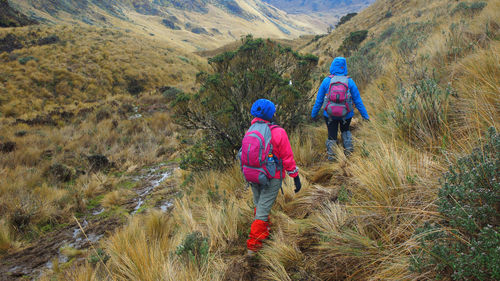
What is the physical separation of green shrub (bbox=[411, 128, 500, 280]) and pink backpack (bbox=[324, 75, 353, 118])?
2.24 m

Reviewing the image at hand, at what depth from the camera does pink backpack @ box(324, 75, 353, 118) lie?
12.6 ft

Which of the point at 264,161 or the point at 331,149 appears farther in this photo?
the point at 331,149

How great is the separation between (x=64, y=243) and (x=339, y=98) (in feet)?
17.1

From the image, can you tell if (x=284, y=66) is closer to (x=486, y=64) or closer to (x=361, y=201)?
(x=486, y=64)

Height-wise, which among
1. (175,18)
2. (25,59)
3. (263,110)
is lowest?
(25,59)

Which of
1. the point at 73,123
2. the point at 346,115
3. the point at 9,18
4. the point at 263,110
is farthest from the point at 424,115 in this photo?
the point at 9,18

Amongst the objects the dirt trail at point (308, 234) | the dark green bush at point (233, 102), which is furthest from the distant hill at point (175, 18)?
the dirt trail at point (308, 234)

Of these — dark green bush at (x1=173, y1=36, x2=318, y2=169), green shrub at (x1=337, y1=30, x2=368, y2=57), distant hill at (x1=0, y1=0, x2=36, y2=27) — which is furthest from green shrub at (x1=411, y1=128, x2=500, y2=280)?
distant hill at (x1=0, y1=0, x2=36, y2=27)

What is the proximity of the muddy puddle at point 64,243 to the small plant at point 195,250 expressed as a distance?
3.43 ft

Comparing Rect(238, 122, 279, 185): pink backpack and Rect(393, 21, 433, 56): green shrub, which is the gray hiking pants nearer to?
Rect(238, 122, 279, 185): pink backpack

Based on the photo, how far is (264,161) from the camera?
2.75m

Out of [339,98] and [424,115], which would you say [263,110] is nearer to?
[339,98]

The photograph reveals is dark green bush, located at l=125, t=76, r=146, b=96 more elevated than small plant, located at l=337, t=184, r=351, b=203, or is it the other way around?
small plant, located at l=337, t=184, r=351, b=203

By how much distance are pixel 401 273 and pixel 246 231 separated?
6.23ft
